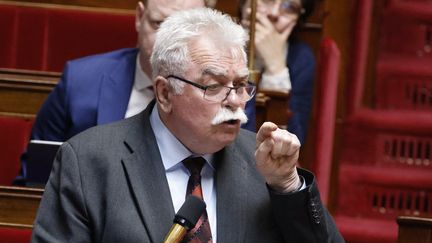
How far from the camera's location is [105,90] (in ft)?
3.97

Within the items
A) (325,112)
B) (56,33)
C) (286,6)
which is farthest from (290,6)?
(56,33)

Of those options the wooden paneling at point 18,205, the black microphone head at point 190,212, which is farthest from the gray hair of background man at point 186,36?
the wooden paneling at point 18,205

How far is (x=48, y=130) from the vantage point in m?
1.21

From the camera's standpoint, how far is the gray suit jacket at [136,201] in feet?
2.70

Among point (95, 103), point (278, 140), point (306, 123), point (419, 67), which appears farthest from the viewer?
point (419, 67)

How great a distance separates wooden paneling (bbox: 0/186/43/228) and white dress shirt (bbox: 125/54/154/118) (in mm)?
182

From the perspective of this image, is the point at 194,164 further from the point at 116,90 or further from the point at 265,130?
the point at 116,90

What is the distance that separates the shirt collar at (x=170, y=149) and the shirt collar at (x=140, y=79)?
13.0 inches

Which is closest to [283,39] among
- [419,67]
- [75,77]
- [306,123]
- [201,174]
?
[306,123]

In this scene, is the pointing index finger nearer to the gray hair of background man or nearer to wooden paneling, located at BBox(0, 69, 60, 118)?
the gray hair of background man

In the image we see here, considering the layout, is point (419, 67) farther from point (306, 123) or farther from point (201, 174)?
point (201, 174)

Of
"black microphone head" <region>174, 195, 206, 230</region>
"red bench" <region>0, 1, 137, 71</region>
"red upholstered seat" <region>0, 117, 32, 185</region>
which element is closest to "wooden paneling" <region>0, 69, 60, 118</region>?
"red upholstered seat" <region>0, 117, 32, 185</region>

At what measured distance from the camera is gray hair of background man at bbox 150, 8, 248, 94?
2.80 ft

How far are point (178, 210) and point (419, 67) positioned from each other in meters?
0.91
